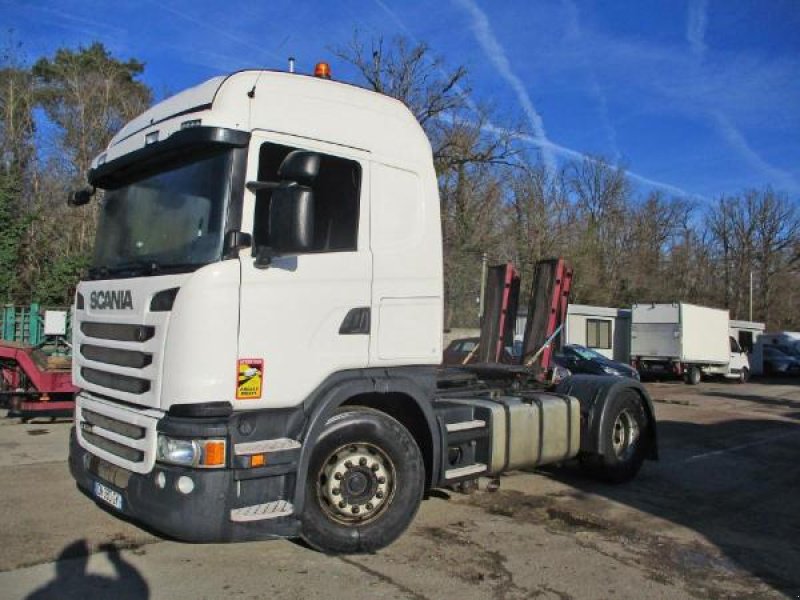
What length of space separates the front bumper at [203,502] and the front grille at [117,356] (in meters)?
0.71

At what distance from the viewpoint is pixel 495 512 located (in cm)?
683

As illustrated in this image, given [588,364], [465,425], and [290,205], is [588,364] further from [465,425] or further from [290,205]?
[290,205]

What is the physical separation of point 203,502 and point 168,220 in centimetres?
198

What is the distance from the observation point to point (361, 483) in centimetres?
536

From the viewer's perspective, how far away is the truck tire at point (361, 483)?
5.12m

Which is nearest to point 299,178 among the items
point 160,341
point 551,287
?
point 160,341

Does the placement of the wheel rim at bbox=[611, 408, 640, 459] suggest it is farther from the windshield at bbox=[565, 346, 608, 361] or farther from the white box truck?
the white box truck

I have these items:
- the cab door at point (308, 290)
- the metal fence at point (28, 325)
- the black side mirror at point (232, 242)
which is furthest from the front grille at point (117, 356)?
the metal fence at point (28, 325)

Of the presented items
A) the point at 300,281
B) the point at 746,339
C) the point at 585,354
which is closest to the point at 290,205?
the point at 300,281

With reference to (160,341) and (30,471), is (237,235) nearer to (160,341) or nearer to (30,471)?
(160,341)

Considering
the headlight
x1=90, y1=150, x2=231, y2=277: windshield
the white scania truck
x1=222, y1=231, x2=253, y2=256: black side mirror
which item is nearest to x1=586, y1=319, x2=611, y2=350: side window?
the white scania truck

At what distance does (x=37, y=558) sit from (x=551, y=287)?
6.07m

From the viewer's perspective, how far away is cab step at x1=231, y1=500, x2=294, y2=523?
455cm

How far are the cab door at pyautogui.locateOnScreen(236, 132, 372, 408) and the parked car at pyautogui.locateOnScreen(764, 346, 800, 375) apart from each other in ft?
134
